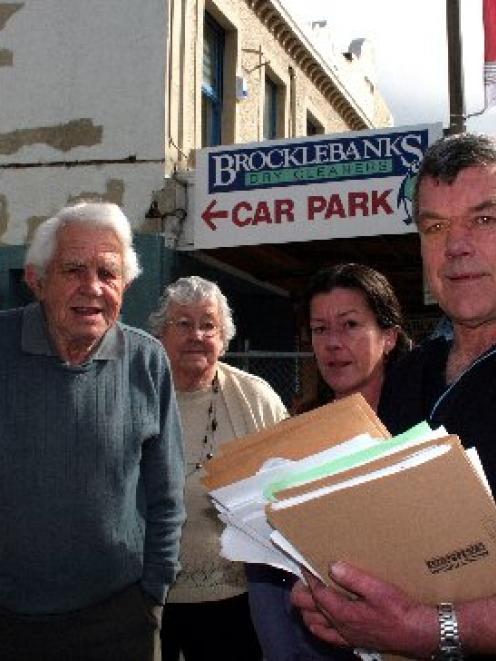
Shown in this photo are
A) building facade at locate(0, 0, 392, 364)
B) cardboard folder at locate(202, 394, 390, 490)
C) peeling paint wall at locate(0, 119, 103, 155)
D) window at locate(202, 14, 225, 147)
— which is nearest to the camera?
cardboard folder at locate(202, 394, 390, 490)

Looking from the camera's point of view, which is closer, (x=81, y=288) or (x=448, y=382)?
(x=448, y=382)

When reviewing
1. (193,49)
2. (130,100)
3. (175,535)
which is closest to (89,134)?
(130,100)

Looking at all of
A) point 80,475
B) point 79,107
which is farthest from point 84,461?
point 79,107

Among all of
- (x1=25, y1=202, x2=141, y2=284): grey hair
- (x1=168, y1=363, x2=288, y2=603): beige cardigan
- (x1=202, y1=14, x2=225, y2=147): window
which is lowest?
(x1=168, y1=363, x2=288, y2=603): beige cardigan

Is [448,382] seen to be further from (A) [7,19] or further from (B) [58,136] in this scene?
(A) [7,19]

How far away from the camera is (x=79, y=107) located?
469 inches

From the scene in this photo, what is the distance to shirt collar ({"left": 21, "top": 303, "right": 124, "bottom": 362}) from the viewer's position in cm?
314

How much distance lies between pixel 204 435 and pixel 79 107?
878 centimetres

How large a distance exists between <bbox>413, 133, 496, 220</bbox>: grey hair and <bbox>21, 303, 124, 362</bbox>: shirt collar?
1391 mm

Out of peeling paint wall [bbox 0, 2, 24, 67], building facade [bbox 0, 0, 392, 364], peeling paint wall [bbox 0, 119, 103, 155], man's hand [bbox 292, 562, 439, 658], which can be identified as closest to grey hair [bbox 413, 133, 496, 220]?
man's hand [bbox 292, 562, 439, 658]

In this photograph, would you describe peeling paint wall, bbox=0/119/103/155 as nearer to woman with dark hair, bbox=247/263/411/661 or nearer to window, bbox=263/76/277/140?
window, bbox=263/76/277/140

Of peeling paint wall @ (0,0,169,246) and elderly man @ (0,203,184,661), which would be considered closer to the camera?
elderly man @ (0,203,184,661)

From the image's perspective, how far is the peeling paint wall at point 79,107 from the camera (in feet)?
38.2

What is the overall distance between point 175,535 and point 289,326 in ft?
37.8
